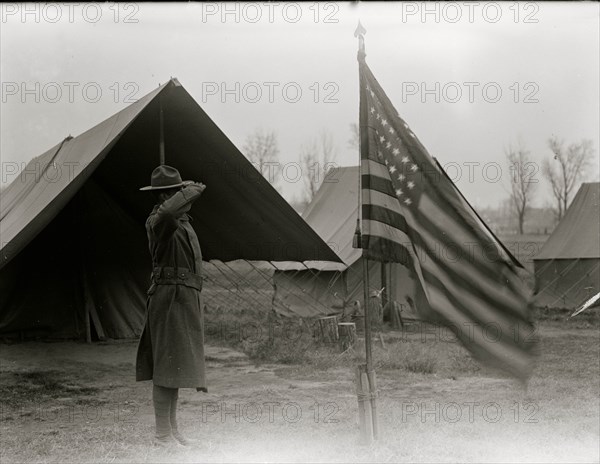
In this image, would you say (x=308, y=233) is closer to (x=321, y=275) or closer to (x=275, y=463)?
(x=275, y=463)

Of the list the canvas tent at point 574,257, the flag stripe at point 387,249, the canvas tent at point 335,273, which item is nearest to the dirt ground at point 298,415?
the flag stripe at point 387,249

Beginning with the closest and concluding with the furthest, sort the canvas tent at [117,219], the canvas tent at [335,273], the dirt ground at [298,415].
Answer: the dirt ground at [298,415] < the canvas tent at [117,219] < the canvas tent at [335,273]

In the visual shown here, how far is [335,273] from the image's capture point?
44.3 feet

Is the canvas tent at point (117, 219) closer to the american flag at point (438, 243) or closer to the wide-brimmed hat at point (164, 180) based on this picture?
the wide-brimmed hat at point (164, 180)

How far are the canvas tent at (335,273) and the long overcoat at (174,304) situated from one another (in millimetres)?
7865

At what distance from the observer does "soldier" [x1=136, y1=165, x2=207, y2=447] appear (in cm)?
433

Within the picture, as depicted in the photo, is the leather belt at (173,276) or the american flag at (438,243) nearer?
the american flag at (438,243)

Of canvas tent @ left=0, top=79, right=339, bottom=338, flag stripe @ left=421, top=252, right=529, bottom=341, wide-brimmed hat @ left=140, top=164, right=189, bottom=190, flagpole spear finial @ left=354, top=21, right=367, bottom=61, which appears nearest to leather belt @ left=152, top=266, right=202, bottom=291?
wide-brimmed hat @ left=140, top=164, right=189, bottom=190

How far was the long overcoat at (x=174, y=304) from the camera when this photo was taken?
14.2ft

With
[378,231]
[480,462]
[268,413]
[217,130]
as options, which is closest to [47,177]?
[217,130]

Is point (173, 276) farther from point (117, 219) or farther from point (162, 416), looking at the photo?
point (117, 219)

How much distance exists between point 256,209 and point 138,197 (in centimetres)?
266

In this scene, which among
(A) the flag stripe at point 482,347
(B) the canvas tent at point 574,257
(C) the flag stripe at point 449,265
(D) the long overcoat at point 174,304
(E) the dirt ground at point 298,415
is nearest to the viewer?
(A) the flag stripe at point 482,347

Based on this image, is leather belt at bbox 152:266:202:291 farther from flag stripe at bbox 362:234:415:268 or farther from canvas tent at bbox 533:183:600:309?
canvas tent at bbox 533:183:600:309
